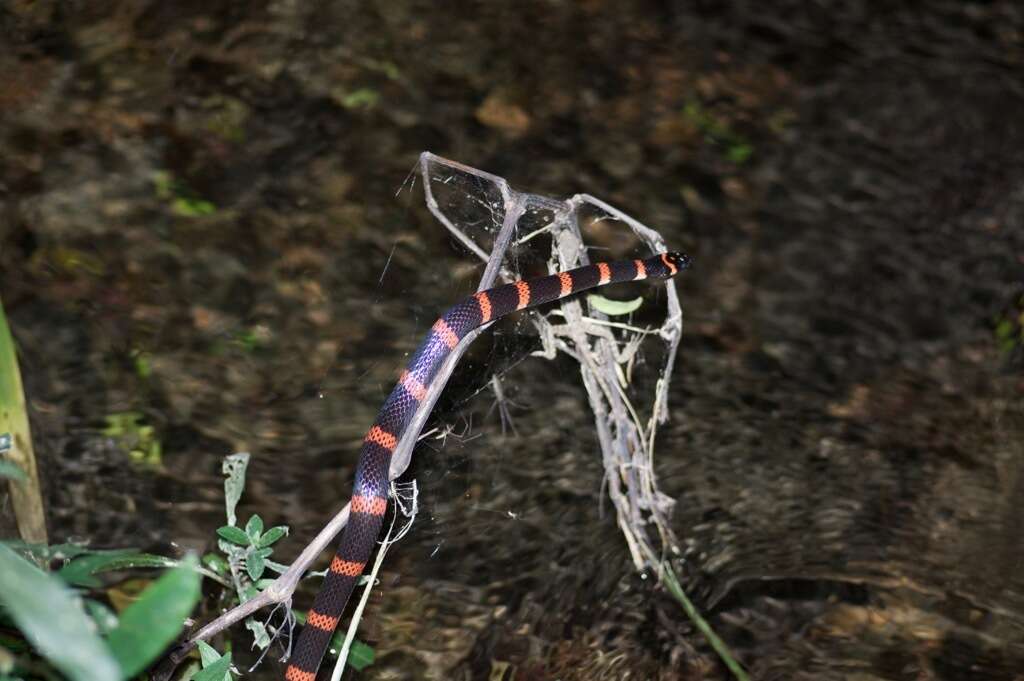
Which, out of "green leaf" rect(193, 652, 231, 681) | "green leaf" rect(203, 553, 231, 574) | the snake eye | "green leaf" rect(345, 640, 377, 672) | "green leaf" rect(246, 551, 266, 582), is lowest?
"green leaf" rect(345, 640, 377, 672)

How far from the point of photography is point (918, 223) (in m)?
4.61

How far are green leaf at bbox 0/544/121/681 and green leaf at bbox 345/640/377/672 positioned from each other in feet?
5.39

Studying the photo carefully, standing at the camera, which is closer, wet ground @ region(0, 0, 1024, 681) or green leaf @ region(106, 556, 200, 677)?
green leaf @ region(106, 556, 200, 677)

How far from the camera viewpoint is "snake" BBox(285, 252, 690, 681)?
7.34ft

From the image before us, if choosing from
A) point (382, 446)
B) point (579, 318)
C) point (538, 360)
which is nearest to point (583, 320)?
point (579, 318)

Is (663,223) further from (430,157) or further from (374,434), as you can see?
(374,434)

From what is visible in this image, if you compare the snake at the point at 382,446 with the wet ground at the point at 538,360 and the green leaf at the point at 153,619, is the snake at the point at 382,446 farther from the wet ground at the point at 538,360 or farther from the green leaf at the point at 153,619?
the green leaf at the point at 153,619


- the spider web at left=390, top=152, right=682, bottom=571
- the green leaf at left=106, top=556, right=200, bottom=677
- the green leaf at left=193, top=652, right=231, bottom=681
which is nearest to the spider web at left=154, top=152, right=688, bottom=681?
the spider web at left=390, top=152, right=682, bottom=571

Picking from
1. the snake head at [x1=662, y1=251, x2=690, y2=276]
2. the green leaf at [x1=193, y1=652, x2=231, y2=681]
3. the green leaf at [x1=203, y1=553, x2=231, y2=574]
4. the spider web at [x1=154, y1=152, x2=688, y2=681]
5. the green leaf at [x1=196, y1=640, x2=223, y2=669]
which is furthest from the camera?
the snake head at [x1=662, y1=251, x2=690, y2=276]

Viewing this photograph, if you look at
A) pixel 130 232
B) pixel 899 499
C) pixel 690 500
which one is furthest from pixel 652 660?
pixel 130 232

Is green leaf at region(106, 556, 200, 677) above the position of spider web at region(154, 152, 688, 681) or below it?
above

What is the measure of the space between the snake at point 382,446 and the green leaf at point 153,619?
1192 mm

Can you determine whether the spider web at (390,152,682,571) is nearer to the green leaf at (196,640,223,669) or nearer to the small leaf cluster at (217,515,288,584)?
the small leaf cluster at (217,515,288,584)

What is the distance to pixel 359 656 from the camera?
259cm
